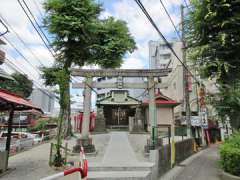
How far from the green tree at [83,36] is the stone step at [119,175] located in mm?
7593

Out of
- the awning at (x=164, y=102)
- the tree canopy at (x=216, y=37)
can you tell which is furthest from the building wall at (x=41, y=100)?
the tree canopy at (x=216, y=37)

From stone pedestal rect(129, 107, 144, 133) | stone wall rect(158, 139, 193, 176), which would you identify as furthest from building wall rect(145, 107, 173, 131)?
stone wall rect(158, 139, 193, 176)

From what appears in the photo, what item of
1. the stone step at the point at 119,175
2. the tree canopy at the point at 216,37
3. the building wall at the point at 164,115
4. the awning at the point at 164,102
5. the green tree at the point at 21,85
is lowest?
the stone step at the point at 119,175

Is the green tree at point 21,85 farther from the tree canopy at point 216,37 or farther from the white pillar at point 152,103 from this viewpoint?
Result: the tree canopy at point 216,37

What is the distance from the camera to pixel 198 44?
9430 mm

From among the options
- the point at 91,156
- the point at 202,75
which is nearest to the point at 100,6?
the point at 202,75

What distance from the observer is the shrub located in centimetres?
640

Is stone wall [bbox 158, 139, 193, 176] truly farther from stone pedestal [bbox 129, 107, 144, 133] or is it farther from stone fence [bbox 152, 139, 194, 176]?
stone pedestal [bbox 129, 107, 144, 133]

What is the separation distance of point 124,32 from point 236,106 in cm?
1281

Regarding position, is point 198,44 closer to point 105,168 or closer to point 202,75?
point 202,75

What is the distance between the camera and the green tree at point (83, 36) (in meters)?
15.2

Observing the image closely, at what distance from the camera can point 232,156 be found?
6508mm

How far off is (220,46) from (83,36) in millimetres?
10380

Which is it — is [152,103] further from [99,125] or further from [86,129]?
[99,125]
